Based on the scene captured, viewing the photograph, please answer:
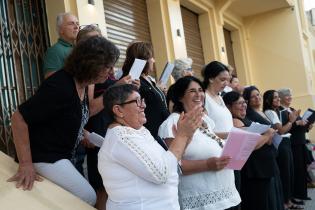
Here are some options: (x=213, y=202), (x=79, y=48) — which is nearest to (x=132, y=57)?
(x=79, y=48)

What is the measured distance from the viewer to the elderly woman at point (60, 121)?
189 centimetres

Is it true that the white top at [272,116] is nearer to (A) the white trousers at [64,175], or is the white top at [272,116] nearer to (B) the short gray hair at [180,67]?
(B) the short gray hair at [180,67]

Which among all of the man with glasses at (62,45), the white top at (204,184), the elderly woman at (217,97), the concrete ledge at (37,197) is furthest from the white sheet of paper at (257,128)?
the concrete ledge at (37,197)

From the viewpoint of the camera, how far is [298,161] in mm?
5121

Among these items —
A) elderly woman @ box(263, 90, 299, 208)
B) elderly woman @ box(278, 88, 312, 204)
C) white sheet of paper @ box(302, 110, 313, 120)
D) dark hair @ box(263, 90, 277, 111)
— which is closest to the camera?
elderly woman @ box(263, 90, 299, 208)

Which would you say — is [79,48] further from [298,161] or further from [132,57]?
[298,161]

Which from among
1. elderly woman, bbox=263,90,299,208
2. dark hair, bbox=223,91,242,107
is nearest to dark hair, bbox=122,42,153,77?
dark hair, bbox=223,91,242,107

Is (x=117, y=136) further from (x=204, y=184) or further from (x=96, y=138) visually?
(x=204, y=184)

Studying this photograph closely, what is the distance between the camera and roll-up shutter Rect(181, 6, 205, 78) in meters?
7.98

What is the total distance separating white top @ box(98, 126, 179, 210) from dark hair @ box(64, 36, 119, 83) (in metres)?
0.36

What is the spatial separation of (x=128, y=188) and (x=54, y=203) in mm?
379

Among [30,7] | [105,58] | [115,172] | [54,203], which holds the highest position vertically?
[30,7]

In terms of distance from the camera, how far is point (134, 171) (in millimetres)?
1702

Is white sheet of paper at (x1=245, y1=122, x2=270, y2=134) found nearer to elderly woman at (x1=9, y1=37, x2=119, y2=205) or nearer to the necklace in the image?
the necklace
